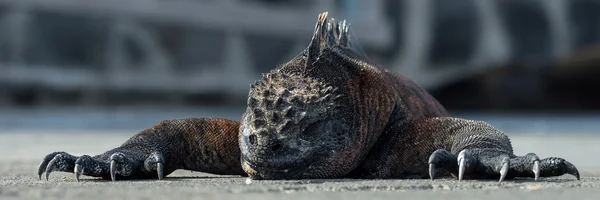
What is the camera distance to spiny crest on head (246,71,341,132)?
389cm

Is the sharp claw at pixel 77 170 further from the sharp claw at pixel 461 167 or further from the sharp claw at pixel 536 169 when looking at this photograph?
the sharp claw at pixel 536 169

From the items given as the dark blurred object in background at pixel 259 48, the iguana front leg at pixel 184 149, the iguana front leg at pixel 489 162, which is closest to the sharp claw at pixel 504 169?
the iguana front leg at pixel 489 162

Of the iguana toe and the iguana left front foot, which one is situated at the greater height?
the iguana toe

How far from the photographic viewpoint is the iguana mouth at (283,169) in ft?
12.9

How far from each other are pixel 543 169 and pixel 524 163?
90mm

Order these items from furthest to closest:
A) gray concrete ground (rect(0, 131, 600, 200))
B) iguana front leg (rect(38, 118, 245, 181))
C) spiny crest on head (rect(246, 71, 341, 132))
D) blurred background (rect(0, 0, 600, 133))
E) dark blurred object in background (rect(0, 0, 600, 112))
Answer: dark blurred object in background (rect(0, 0, 600, 112)) < blurred background (rect(0, 0, 600, 133)) < iguana front leg (rect(38, 118, 245, 181)) < spiny crest on head (rect(246, 71, 341, 132)) < gray concrete ground (rect(0, 131, 600, 200))

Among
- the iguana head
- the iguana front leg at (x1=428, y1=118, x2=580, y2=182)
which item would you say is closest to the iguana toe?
the iguana head

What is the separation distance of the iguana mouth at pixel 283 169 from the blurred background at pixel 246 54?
11679 mm

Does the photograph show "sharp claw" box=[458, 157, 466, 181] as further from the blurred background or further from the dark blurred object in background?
the dark blurred object in background

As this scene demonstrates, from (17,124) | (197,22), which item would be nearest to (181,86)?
(197,22)

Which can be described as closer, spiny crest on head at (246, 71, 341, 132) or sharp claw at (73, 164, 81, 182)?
spiny crest on head at (246, 71, 341, 132)

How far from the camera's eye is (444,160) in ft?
12.8

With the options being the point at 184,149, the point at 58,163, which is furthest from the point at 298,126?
the point at 58,163

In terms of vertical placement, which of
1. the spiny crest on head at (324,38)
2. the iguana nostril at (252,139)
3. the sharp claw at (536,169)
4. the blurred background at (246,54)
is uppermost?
the blurred background at (246,54)
